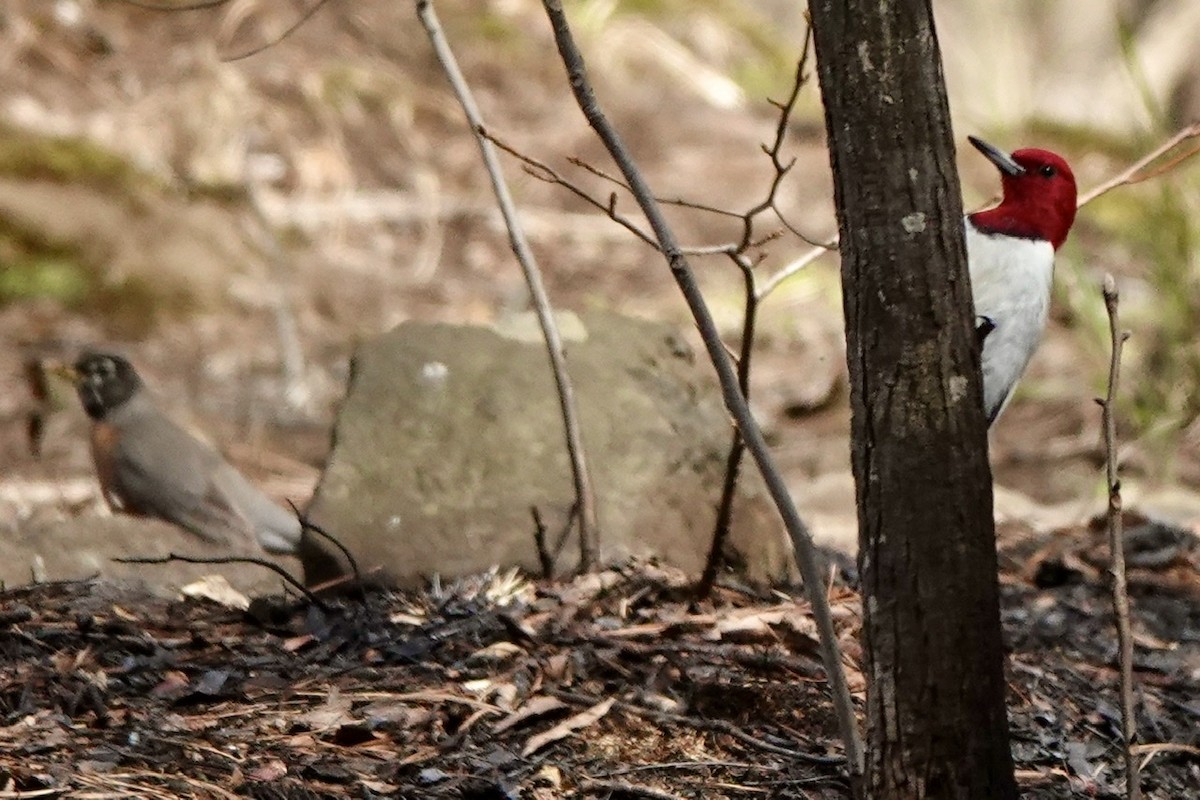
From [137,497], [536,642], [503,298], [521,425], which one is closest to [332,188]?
[503,298]

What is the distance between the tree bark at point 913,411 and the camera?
228 cm

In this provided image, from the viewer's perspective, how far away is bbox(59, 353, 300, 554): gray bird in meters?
6.01

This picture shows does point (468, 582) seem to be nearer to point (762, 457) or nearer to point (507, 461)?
point (507, 461)

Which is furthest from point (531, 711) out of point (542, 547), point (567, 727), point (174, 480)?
point (174, 480)

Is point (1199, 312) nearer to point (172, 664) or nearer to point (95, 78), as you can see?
point (172, 664)


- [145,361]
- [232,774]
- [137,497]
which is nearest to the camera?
[232,774]

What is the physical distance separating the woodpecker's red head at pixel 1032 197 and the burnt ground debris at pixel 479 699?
1.06m

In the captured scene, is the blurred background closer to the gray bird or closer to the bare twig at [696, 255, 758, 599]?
the gray bird

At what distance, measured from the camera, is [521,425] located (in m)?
4.43

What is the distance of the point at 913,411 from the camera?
7.66 ft

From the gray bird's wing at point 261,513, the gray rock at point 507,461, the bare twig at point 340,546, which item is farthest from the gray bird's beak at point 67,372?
the bare twig at point 340,546

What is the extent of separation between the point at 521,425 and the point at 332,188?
21.2ft

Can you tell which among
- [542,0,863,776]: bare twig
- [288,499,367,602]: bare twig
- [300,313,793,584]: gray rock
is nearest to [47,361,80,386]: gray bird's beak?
[300,313,793,584]: gray rock

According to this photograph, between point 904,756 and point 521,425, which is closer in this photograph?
point 904,756
